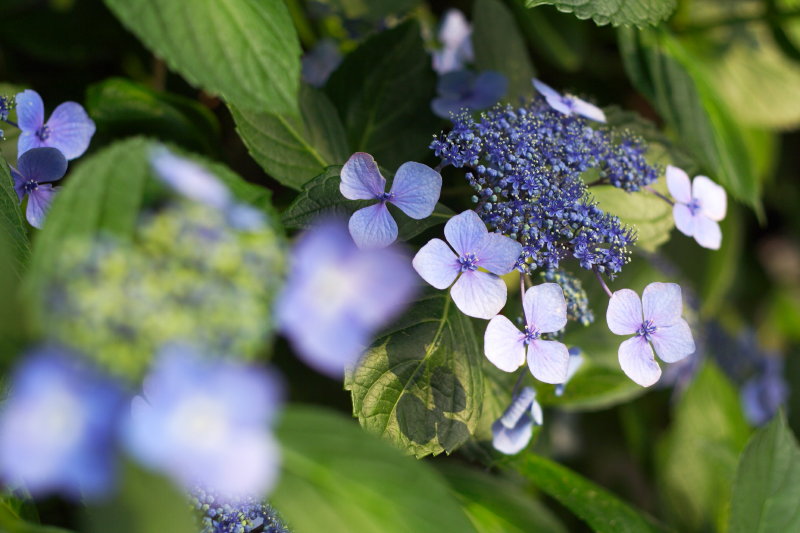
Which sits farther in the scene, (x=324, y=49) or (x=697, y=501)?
(x=697, y=501)

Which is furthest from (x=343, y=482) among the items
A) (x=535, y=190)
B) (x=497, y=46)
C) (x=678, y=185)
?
(x=497, y=46)

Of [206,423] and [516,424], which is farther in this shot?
[516,424]

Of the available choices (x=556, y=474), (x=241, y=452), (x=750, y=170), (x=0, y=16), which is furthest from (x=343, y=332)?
(x=0, y=16)

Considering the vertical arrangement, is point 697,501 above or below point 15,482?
below

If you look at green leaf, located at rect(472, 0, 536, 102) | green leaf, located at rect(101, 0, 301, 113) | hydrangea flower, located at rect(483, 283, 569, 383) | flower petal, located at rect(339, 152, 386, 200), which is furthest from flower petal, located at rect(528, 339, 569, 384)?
green leaf, located at rect(472, 0, 536, 102)

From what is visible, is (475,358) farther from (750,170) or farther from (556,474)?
(750,170)

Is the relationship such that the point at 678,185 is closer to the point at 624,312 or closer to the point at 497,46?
the point at 624,312
